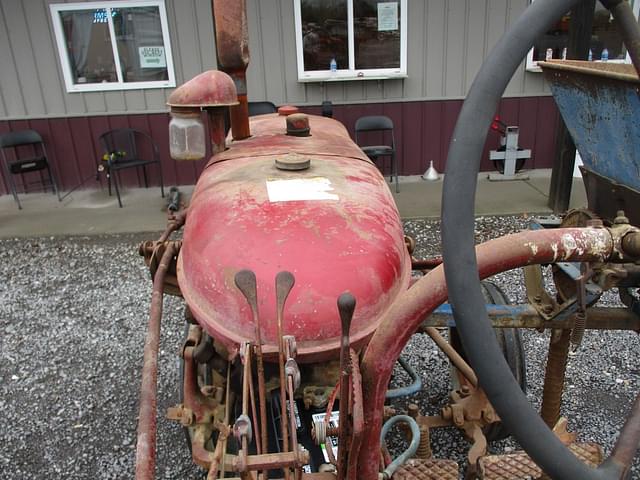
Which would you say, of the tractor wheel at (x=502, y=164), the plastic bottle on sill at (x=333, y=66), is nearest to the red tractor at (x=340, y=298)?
the plastic bottle on sill at (x=333, y=66)

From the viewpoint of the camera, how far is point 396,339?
0.99 m

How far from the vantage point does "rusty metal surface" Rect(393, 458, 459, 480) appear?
5.15 ft

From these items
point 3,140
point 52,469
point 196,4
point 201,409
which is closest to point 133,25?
point 196,4

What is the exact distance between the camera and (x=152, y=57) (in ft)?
21.3

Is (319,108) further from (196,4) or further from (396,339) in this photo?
(396,339)

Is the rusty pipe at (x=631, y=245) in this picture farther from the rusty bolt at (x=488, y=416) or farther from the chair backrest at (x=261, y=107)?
the chair backrest at (x=261, y=107)

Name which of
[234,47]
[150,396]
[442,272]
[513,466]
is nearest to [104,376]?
[150,396]

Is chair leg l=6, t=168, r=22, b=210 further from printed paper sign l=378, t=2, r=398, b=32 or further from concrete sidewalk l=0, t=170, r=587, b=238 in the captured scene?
printed paper sign l=378, t=2, r=398, b=32

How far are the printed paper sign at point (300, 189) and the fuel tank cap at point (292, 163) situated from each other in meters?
0.09

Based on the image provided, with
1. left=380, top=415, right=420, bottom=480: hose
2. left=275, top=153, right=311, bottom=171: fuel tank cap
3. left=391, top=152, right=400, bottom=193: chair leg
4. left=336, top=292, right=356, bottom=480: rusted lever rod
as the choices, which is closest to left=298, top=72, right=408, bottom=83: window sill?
left=391, top=152, right=400, bottom=193: chair leg

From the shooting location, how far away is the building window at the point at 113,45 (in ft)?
20.7

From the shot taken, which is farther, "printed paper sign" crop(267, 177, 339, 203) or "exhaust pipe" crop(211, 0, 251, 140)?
"exhaust pipe" crop(211, 0, 251, 140)

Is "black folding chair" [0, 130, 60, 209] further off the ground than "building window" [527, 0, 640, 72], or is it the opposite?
"building window" [527, 0, 640, 72]

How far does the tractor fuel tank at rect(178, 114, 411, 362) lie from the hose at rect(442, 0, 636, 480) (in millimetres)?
835
